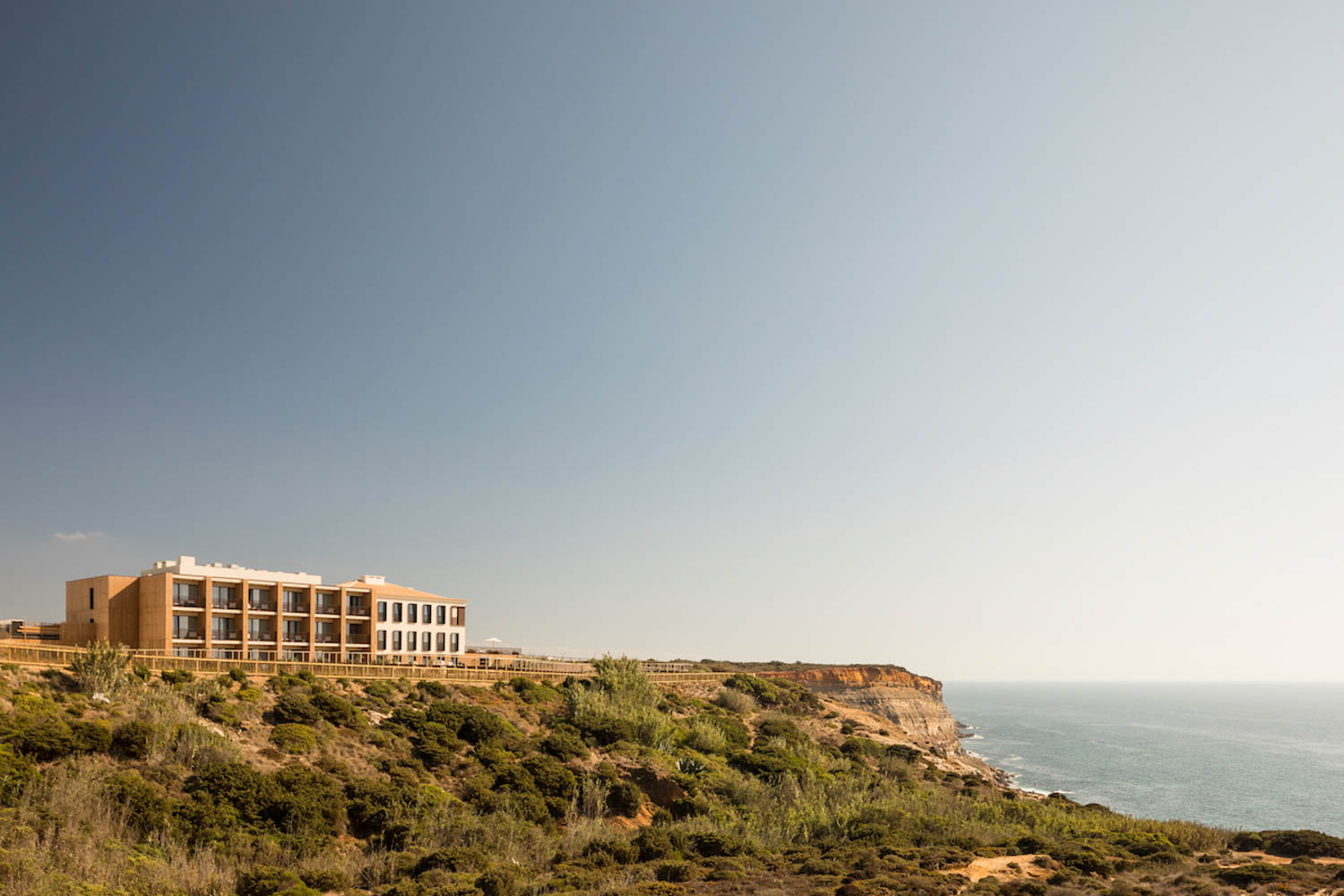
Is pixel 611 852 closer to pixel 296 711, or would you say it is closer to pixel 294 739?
pixel 294 739

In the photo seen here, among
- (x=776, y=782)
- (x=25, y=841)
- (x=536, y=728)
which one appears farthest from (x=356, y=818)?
(x=776, y=782)

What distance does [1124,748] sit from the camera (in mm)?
123562

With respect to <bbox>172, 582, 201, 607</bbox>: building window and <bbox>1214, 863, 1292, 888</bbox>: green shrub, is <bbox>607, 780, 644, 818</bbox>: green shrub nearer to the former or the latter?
<bbox>1214, 863, 1292, 888</bbox>: green shrub

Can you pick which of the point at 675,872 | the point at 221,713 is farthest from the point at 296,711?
the point at 675,872

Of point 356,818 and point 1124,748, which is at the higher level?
point 356,818

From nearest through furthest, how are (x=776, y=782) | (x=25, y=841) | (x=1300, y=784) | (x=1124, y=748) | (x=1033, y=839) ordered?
1. (x=25, y=841)
2. (x=1033, y=839)
3. (x=776, y=782)
4. (x=1300, y=784)
5. (x=1124, y=748)

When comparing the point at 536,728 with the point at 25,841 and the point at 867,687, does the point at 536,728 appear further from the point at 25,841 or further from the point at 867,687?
the point at 867,687

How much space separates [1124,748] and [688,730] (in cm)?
10307

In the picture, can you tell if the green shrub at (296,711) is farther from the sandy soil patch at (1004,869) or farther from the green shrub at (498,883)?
the sandy soil patch at (1004,869)

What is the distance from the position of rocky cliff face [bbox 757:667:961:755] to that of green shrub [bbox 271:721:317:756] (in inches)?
3010

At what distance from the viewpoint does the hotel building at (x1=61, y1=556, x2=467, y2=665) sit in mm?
56062

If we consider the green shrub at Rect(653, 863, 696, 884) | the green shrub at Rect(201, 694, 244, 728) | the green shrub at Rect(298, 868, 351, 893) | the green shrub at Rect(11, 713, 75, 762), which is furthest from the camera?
the green shrub at Rect(201, 694, 244, 728)

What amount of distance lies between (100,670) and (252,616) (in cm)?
2658

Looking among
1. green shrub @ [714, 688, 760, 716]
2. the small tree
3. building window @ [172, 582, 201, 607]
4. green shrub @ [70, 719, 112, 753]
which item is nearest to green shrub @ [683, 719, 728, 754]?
green shrub @ [714, 688, 760, 716]
